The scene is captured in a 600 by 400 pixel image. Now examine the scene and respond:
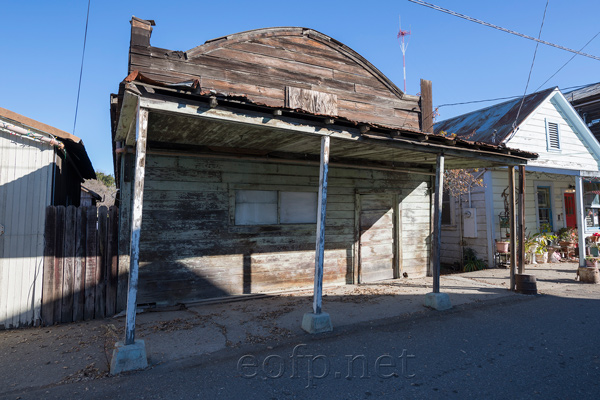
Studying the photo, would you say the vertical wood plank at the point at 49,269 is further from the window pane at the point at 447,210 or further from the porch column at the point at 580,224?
the porch column at the point at 580,224

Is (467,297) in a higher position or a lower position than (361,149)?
lower

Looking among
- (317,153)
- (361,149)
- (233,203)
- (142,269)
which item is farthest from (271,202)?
(142,269)

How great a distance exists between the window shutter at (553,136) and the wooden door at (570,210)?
2.54 metres

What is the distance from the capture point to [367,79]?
916 cm

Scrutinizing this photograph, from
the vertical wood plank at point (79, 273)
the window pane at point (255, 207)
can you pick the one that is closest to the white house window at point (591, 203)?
the window pane at point (255, 207)

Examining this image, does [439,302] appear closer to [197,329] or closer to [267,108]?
[197,329]

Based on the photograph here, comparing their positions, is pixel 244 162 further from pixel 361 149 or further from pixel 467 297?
pixel 467 297

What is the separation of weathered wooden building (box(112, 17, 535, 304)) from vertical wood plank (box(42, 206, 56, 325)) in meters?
0.99

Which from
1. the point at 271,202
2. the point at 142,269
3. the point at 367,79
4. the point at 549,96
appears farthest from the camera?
the point at 549,96

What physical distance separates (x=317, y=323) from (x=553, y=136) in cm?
1209

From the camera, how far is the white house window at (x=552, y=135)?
1224 cm

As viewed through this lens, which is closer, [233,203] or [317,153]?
[233,203]

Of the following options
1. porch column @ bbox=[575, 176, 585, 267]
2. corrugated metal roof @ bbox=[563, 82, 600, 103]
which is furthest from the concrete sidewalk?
corrugated metal roof @ bbox=[563, 82, 600, 103]

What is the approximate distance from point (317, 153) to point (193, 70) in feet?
9.89
